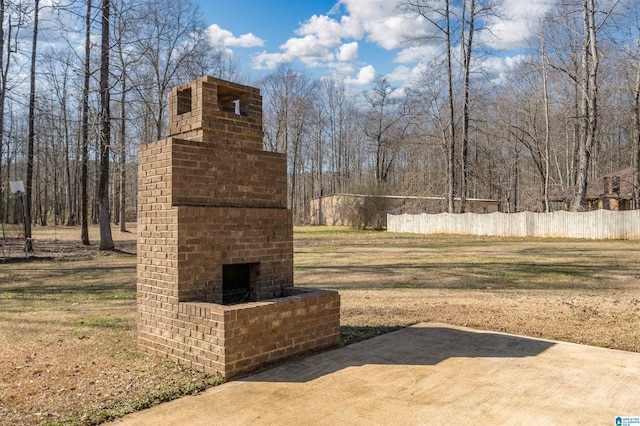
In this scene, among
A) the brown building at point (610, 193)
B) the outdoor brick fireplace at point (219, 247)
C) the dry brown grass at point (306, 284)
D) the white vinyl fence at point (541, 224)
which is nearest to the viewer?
the dry brown grass at point (306, 284)

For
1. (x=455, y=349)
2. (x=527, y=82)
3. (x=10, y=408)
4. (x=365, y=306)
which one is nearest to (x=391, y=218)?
(x=527, y=82)

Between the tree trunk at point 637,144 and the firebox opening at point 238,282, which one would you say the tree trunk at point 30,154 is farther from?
the tree trunk at point 637,144

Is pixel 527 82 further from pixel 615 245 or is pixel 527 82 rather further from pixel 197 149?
pixel 197 149

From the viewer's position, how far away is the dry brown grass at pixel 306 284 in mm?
3730

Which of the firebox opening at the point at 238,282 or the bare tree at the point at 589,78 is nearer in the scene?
the firebox opening at the point at 238,282

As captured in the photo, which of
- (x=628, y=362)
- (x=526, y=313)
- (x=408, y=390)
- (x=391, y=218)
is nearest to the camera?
(x=408, y=390)

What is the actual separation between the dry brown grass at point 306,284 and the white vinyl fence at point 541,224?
669 cm

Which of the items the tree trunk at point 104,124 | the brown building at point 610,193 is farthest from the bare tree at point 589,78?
the tree trunk at point 104,124

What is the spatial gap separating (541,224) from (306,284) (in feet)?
58.5

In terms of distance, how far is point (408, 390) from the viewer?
143 inches

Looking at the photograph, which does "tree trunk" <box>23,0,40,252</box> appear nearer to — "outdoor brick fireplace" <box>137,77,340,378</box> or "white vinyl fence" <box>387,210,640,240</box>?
"outdoor brick fireplace" <box>137,77,340,378</box>

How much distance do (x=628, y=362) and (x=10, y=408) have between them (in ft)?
17.2

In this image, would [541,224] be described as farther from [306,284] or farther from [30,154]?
[30,154]

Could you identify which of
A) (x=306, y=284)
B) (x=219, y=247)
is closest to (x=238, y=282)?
(x=219, y=247)
